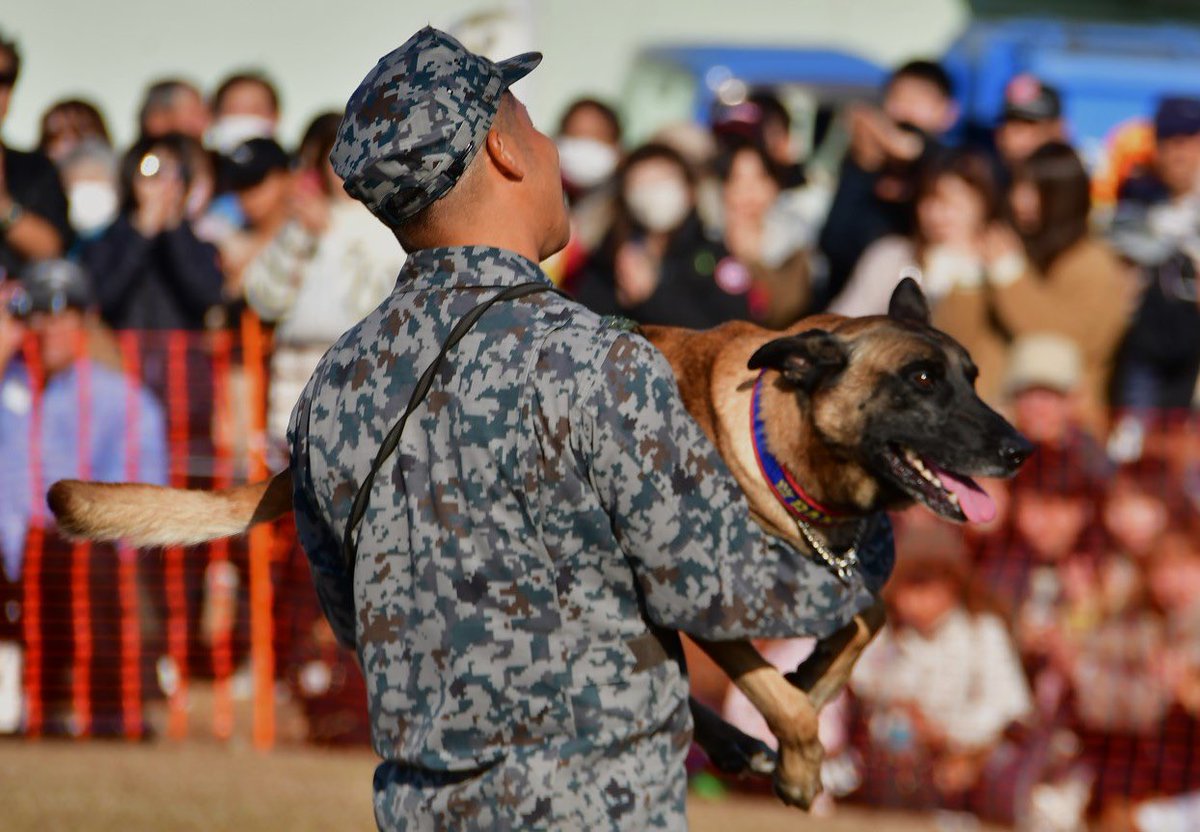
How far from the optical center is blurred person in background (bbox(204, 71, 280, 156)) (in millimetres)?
8117

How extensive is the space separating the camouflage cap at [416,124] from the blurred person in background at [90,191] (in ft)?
18.1

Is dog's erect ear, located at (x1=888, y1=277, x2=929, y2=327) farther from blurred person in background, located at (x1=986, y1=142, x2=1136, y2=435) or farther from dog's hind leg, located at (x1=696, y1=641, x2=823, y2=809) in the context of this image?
blurred person in background, located at (x1=986, y1=142, x2=1136, y2=435)

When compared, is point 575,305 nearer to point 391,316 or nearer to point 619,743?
point 391,316

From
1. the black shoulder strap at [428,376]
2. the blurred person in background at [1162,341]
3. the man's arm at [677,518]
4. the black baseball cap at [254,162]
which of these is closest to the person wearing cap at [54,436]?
the black baseball cap at [254,162]

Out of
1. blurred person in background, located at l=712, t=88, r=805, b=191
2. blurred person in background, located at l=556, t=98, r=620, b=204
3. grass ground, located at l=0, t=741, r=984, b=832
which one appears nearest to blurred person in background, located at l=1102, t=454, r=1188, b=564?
grass ground, located at l=0, t=741, r=984, b=832

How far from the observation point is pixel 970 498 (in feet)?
9.39

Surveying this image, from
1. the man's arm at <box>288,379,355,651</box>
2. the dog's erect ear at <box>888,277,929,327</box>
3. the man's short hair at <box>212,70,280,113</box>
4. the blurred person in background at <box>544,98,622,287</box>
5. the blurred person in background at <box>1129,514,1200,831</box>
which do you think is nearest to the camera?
the man's arm at <box>288,379,355,651</box>

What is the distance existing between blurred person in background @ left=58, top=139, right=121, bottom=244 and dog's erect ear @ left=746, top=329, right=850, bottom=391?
17.7 feet

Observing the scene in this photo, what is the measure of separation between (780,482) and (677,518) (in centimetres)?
65

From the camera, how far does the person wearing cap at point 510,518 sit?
2229 mm

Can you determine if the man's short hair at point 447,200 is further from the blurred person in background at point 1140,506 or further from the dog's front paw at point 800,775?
the blurred person in background at point 1140,506

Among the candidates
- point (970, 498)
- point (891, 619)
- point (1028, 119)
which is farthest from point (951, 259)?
point (970, 498)

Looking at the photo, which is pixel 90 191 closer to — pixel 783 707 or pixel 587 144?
pixel 587 144

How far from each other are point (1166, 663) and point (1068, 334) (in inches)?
50.1
